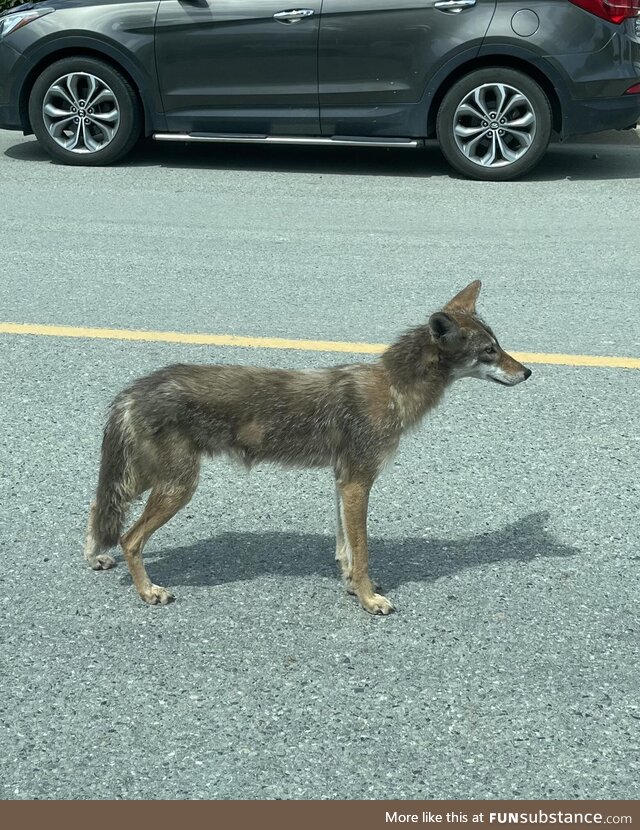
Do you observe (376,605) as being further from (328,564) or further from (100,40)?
(100,40)

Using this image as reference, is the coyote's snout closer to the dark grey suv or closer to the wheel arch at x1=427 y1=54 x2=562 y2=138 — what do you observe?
the dark grey suv

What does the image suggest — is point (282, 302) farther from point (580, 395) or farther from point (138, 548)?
point (138, 548)

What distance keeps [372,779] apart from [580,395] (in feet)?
10.0

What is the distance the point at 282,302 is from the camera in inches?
285

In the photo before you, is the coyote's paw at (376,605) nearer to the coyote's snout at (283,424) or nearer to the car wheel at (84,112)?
the coyote's snout at (283,424)

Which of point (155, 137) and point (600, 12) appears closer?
point (600, 12)

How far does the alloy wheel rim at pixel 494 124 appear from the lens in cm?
1019

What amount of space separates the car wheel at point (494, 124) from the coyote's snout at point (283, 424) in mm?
6267

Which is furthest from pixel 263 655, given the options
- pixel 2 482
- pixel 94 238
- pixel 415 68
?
pixel 415 68

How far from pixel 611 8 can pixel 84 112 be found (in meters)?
4.66

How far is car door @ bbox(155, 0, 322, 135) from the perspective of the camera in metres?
10.2

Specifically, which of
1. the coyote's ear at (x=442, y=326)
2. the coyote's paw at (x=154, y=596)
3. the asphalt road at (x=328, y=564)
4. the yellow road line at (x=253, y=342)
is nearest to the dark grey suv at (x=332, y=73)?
the asphalt road at (x=328, y=564)

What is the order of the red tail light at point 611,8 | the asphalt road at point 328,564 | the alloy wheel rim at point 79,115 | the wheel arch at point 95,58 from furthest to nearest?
the alloy wheel rim at point 79,115 → the wheel arch at point 95,58 → the red tail light at point 611,8 → the asphalt road at point 328,564

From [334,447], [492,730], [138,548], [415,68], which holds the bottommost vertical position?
[492,730]
